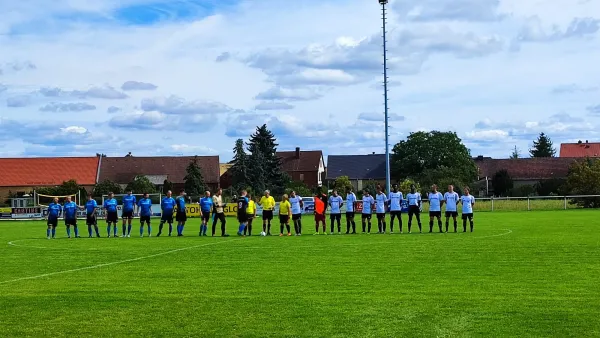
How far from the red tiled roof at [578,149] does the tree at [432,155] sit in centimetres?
3034

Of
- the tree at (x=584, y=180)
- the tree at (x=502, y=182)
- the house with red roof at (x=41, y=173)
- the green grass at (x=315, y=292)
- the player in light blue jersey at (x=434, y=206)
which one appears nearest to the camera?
the green grass at (x=315, y=292)

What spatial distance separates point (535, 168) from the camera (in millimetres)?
102750

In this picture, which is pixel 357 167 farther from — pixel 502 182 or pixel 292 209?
pixel 292 209

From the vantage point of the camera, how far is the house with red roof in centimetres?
9438

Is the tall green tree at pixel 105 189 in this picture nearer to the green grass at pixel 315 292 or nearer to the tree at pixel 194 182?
the tree at pixel 194 182

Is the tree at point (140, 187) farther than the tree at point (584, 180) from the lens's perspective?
Yes

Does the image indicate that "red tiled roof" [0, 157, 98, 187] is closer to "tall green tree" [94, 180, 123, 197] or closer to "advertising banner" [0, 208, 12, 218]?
"tall green tree" [94, 180, 123, 197]

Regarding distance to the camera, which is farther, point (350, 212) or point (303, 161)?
point (303, 161)

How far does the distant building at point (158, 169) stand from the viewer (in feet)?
334

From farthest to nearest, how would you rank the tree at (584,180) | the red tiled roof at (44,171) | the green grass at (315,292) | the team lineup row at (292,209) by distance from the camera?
the red tiled roof at (44,171), the tree at (584,180), the team lineup row at (292,209), the green grass at (315,292)

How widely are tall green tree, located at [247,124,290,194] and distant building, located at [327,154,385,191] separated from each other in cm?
2667

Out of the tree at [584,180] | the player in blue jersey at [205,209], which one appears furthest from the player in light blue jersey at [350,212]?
the tree at [584,180]

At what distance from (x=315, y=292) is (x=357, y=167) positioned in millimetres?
108398

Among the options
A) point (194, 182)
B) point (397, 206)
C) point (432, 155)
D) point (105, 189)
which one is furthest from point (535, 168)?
point (397, 206)
